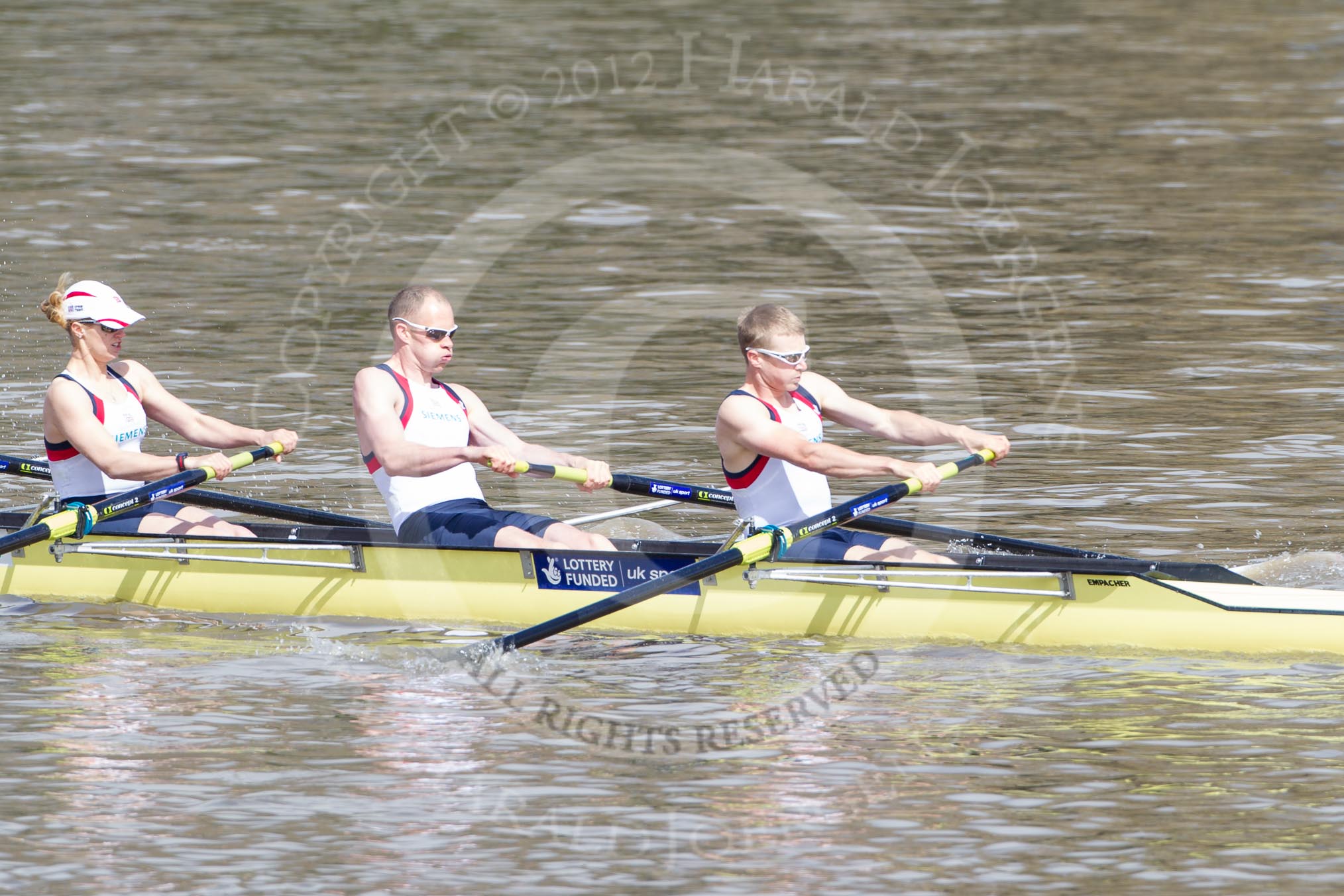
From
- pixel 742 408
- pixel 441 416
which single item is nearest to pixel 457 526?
pixel 441 416

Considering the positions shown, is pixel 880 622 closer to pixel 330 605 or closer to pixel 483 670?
pixel 483 670

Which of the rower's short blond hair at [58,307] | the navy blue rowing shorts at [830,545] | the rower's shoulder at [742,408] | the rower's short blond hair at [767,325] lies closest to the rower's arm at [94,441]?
the rower's short blond hair at [58,307]

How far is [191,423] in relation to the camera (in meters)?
11.4

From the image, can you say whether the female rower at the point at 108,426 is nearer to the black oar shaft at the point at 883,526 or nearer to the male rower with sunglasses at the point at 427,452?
the male rower with sunglasses at the point at 427,452

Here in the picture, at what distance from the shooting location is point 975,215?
913 inches

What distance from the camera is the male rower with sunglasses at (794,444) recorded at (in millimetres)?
9844

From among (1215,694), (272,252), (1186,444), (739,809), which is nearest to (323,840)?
(739,809)

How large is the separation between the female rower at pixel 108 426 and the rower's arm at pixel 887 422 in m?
2.92

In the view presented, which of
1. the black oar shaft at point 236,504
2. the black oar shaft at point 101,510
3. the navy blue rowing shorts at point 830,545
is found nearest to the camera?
the navy blue rowing shorts at point 830,545

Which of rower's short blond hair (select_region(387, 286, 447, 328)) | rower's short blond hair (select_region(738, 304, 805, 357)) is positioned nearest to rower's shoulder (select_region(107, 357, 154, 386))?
rower's short blond hair (select_region(387, 286, 447, 328))

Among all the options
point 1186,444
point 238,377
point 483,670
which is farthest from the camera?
point 238,377

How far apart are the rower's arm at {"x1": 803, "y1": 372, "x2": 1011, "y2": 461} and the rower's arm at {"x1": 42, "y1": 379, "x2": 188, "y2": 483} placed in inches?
133

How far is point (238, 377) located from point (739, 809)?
9458 millimetres

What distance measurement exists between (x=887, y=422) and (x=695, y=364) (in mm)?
6263
